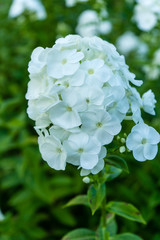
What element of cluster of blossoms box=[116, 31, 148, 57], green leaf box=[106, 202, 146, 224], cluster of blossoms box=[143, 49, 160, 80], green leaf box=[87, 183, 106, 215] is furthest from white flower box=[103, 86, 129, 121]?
cluster of blossoms box=[116, 31, 148, 57]

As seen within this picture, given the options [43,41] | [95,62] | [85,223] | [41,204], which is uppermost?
[95,62]

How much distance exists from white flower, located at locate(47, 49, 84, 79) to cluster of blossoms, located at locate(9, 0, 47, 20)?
292cm

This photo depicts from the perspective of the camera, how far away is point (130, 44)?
16.0 ft

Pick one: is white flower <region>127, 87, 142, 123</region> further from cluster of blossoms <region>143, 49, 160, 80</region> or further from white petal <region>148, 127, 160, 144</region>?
cluster of blossoms <region>143, 49, 160, 80</region>

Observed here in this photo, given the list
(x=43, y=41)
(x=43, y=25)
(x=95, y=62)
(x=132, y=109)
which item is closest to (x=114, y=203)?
(x=132, y=109)

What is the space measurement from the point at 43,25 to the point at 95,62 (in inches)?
117

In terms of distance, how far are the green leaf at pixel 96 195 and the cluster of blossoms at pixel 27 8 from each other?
119 inches

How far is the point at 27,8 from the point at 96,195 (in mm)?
3207

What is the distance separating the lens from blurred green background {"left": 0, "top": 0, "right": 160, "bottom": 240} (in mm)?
3121

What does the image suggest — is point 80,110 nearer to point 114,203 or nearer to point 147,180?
point 114,203

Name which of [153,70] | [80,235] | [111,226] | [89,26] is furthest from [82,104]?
[89,26]

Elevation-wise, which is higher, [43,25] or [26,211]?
[43,25]

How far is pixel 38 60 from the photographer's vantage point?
1837 millimetres

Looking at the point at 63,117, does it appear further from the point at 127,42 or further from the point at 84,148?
the point at 127,42
